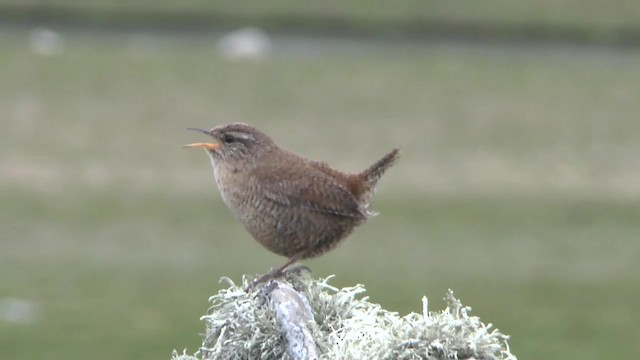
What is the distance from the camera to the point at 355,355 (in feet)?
9.97

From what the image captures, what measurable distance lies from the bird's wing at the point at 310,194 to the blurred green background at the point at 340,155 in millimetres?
7625

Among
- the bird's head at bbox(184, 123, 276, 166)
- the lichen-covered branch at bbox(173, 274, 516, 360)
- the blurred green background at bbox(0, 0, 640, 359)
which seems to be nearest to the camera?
the lichen-covered branch at bbox(173, 274, 516, 360)

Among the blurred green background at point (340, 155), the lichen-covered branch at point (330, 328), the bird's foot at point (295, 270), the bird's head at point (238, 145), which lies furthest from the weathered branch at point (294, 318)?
the blurred green background at point (340, 155)

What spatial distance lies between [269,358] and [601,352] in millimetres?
9699

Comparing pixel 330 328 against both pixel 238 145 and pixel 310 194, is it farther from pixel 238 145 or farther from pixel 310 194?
pixel 238 145

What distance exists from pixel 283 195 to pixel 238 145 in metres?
0.28

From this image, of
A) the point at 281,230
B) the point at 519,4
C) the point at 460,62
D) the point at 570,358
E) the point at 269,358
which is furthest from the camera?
the point at 519,4

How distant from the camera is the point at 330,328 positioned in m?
3.56

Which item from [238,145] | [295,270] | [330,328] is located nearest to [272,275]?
[295,270]

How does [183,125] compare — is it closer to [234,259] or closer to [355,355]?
[234,259]

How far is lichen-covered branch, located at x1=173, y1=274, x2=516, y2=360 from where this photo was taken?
3035 millimetres

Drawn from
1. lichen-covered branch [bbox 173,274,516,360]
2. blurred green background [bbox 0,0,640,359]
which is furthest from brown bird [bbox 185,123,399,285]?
blurred green background [bbox 0,0,640,359]

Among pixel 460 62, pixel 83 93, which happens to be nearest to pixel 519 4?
pixel 460 62

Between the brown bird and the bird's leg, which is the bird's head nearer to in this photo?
the brown bird
